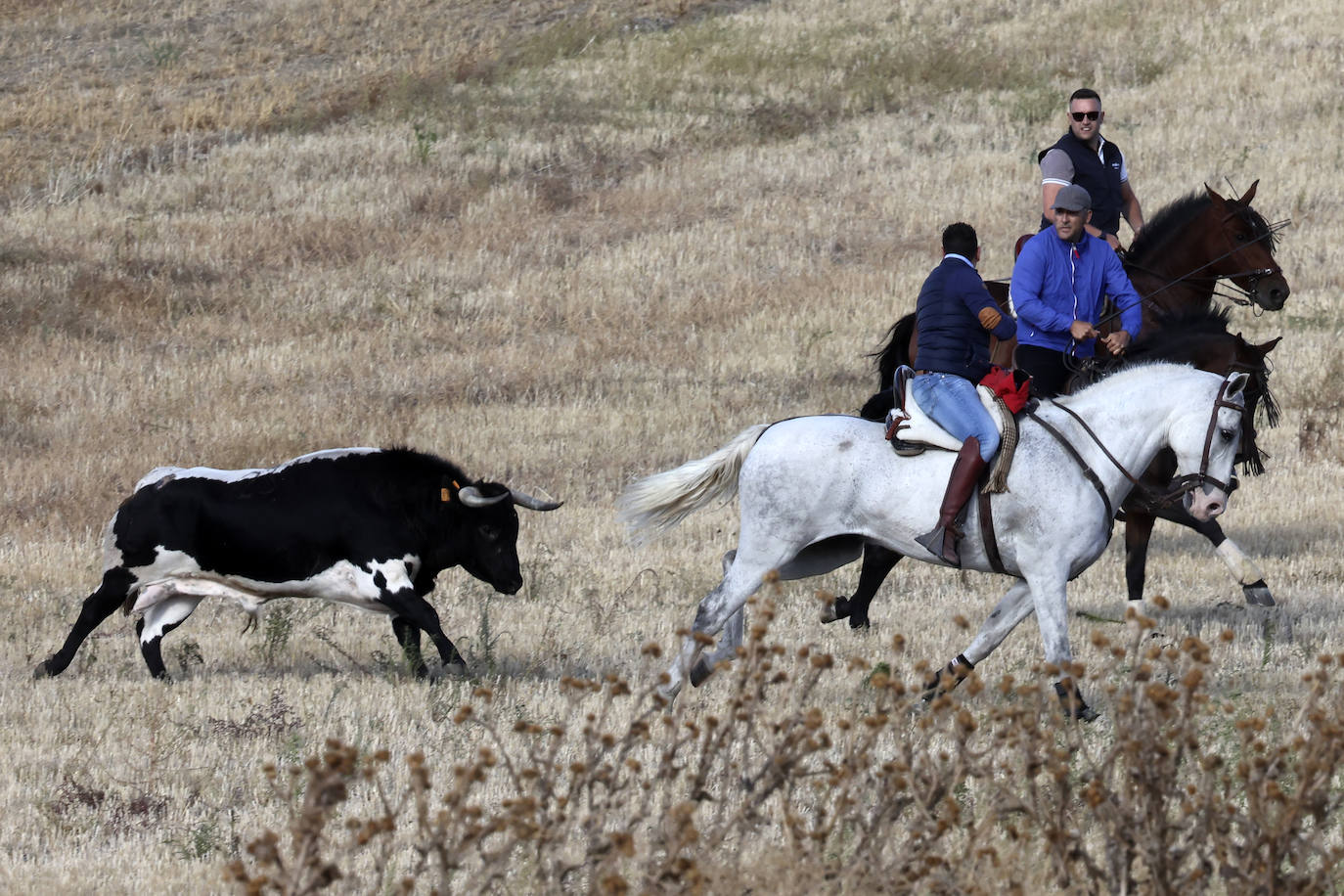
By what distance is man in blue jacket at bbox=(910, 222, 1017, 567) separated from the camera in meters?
7.55

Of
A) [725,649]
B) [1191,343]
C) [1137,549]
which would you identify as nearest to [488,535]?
[725,649]

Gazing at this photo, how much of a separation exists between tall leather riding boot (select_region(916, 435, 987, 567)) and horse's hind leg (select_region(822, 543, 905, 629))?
198 centimetres

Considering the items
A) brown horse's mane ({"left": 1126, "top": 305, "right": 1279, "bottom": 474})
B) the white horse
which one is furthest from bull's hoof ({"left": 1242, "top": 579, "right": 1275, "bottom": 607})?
→ the white horse

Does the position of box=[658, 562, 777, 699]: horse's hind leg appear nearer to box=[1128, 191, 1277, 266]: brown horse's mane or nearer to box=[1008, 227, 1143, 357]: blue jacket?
box=[1008, 227, 1143, 357]: blue jacket

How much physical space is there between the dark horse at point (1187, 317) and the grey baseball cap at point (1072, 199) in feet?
2.89

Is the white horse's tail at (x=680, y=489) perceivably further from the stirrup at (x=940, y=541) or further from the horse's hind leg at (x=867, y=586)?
the horse's hind leg at (x=867, y=586)

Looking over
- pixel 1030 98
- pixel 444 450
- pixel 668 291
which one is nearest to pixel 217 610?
pixel 444 450

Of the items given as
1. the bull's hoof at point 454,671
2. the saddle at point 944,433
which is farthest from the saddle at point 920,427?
the bull's hoof at point 454,671

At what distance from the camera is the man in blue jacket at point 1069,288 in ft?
27.6

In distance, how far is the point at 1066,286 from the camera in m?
8.60

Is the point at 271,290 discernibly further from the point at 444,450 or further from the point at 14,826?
the point at 14,826

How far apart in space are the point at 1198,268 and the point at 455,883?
6.86 meters

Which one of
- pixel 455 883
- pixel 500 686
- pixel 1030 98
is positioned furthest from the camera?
pixel 1030 98

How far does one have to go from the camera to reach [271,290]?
20250 mm
